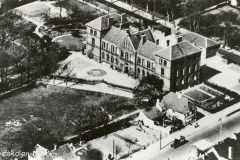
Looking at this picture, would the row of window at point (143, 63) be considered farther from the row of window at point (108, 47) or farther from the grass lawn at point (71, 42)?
the grass lawn at point (71, 42)

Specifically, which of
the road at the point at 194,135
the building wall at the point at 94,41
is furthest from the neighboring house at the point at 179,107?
the building wall at the point at 94,41

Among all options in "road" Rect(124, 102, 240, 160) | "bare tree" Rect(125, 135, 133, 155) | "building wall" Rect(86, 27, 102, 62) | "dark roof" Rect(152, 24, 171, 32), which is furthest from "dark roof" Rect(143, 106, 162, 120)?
"dark roof" Rect(152, 24, 171, 32)

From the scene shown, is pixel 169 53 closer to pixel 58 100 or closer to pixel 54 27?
pixel 58 100

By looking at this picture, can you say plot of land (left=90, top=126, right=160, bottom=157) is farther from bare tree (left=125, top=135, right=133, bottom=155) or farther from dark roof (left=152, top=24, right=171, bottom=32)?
dark roof (left=152, top=24, right=171, bottom=32)

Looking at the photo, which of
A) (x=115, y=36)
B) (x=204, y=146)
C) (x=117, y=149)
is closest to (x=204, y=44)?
(x=115, y=36)

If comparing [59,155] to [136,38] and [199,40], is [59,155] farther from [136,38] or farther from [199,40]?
[199,40]

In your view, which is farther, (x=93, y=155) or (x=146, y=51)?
(x=146, y=51)
